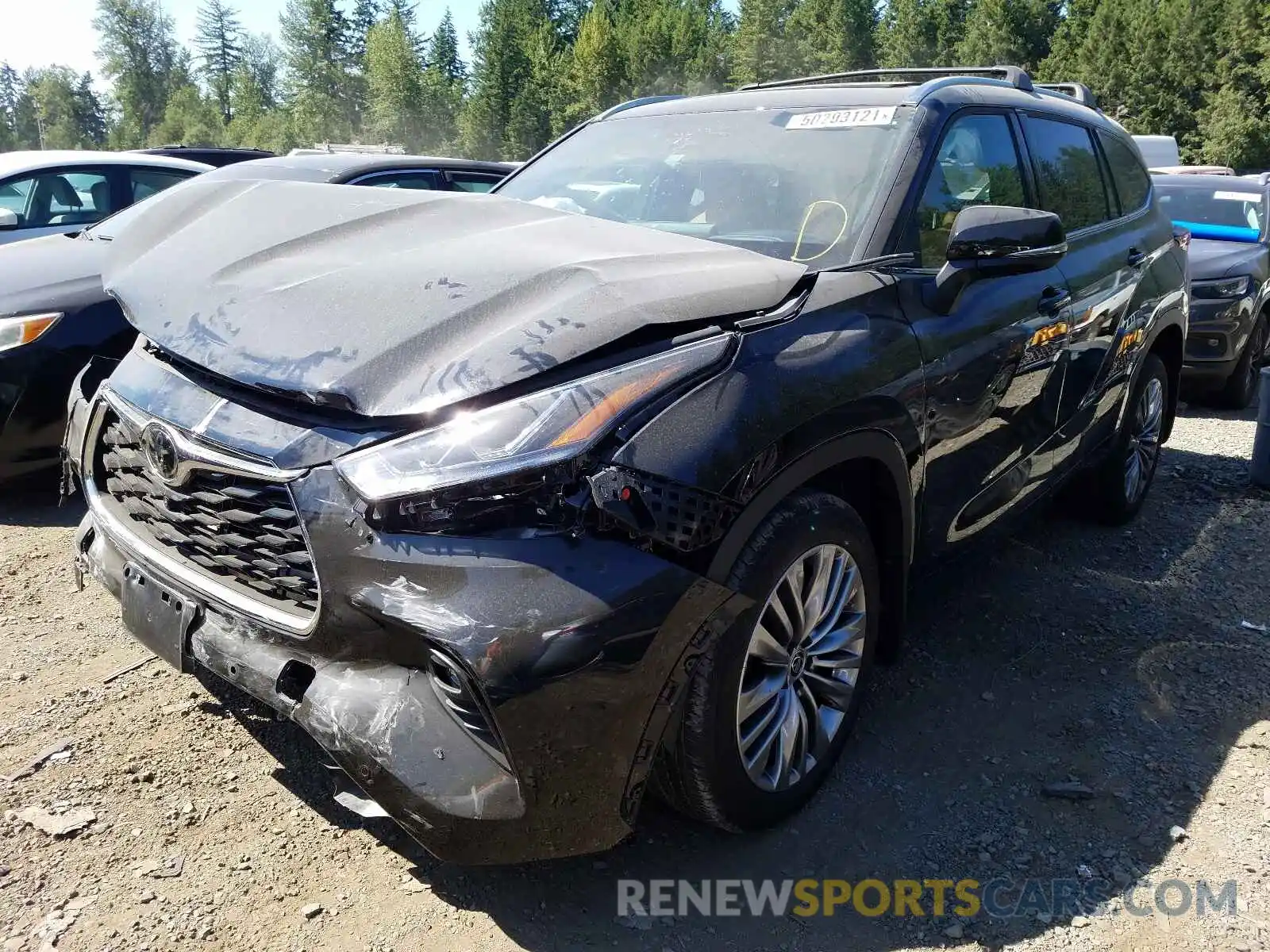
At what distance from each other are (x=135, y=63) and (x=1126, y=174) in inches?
3926

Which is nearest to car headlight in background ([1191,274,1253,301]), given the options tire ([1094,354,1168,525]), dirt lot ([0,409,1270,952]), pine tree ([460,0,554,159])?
tire ([1094,354,1168,525])

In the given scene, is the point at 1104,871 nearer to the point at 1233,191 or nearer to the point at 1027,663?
the point at 1027,663

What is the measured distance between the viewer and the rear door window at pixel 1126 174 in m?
4.43

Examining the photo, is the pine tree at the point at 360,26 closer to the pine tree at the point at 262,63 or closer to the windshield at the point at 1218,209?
the pine tree at the point at 262,63

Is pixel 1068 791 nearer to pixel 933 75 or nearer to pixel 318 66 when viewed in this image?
pixel 933 75

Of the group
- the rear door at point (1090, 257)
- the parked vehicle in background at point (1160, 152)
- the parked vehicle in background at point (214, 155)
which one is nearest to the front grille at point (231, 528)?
the rear door at point (1090, 257)

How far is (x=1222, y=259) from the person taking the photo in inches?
296

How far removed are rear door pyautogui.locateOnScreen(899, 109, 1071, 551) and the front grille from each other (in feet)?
5.58

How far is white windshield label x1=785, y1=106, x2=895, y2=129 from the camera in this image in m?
3.08

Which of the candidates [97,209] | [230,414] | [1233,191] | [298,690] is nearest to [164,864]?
[298,690]

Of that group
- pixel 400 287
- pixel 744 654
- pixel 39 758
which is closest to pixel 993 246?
pixel 744 654

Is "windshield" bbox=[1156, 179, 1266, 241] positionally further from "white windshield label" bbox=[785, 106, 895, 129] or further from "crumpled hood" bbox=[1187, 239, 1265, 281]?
"white windshield label" bbox=[785, 106, 895, 129]

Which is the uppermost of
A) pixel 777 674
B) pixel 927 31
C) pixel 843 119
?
pixel 927 31

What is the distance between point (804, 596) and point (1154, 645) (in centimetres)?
197
